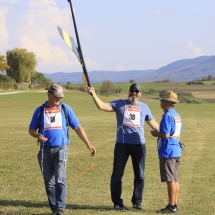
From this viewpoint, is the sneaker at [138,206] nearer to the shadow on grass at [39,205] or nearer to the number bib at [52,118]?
the shadow on grass at [39,205]

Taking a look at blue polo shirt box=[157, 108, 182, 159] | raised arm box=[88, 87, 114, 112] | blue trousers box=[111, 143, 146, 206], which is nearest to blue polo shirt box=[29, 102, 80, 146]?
raised arm box=[88, 87, 114, 112]

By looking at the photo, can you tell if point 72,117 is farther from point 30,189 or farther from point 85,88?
point 30,189

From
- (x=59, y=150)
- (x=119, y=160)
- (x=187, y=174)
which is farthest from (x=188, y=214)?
(x=187, y=174)

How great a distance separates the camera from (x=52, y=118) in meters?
7.97

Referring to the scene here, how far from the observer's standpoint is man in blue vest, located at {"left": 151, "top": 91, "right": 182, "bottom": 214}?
8.33 m

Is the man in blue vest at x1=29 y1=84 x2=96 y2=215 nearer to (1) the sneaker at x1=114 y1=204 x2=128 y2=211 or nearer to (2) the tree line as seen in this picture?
(1) the sneaker at x1=114 y1=204 x2=128 y2=211

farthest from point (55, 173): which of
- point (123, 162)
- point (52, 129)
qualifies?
point (123, 162)

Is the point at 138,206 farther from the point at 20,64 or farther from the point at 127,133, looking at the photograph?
the point at 20,64

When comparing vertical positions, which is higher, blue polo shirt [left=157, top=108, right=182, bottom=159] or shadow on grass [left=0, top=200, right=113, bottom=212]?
blue polo shirt [left=157, top=108, right=182, bottom=159]

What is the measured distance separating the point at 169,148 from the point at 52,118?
189 centimetres

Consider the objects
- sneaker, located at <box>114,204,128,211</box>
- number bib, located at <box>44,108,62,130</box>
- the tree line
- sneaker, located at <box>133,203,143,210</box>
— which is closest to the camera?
number bib, located at <box>44,108,62,130</box>

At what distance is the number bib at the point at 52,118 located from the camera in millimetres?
7973

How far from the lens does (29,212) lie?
8297 mm

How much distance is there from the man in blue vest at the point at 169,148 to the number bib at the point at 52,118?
1499mm
